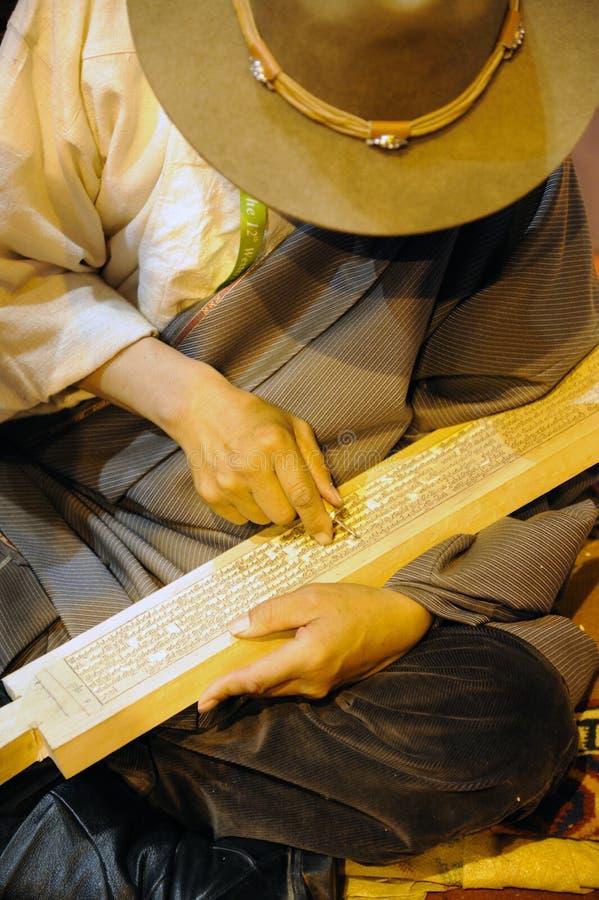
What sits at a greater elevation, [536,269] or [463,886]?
[536,269]

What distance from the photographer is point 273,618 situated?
39.1 inches

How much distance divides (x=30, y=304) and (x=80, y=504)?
302mm

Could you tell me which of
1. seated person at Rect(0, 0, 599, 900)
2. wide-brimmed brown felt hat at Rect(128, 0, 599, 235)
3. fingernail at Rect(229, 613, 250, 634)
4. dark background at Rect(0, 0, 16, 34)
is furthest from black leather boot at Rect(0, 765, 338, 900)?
dark background at Rect(0, 0, 16, 34)

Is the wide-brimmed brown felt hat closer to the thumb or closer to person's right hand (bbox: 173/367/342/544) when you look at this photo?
person's right hand (bbox: 173/367/342/544)

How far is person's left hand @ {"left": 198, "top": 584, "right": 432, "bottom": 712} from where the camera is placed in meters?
0.98

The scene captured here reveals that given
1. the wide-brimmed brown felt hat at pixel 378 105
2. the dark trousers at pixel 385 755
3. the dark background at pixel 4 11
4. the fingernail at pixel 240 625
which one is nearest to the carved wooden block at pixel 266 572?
the fingernail at pixel 240 625

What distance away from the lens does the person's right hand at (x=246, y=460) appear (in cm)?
102

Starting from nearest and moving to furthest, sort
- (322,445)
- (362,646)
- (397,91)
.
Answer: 1. (397,91)
2. (362,646)
3. (322,445)

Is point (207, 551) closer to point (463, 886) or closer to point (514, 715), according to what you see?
point (514, 715)

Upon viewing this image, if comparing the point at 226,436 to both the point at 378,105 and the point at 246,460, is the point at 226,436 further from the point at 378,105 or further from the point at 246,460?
the point at 378,105

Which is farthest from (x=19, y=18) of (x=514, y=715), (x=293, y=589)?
(x=514, y=715)

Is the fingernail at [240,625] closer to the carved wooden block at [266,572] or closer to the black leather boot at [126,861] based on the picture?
the carved wooden block at [266,572]

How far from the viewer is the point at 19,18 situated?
3.01 ft

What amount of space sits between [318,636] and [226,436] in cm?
26
